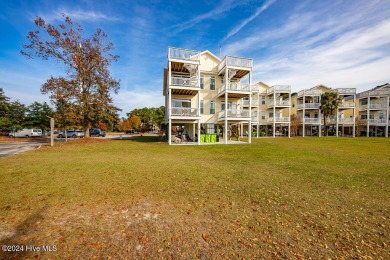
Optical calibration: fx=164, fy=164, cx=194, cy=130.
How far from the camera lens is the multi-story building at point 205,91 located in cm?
1991

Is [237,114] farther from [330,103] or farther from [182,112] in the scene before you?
[330,103]

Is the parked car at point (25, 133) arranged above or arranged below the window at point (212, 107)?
below

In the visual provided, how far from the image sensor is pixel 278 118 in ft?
119

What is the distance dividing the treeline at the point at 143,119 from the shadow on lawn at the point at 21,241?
60.4m

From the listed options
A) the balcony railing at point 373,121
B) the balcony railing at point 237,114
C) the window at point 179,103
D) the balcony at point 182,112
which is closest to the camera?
the balcony at point 182,112

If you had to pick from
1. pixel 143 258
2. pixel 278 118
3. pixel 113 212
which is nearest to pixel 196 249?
pixel 143 258

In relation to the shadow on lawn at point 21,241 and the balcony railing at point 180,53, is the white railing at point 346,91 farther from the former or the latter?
the shadow on lawn at point 21,241

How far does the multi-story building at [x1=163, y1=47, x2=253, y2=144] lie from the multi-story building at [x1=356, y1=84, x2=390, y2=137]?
37192mm

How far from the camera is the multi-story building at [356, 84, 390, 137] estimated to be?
126 feet

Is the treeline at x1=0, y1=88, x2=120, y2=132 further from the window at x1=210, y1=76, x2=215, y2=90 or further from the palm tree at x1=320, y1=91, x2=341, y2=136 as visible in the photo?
the palm tree at x1=320, y1=91, x2=341, y2=136

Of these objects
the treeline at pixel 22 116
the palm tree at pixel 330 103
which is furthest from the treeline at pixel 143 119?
the palm tree at pixel 330 103

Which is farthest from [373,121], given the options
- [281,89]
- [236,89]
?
[236,89]

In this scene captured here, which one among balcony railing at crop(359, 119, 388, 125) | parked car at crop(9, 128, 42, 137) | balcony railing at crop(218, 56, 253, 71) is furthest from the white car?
balcony railing at crop(359, 119, 388, 125)

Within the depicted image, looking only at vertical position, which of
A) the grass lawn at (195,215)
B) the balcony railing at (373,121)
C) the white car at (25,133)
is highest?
the balcony railing at (373,121)
